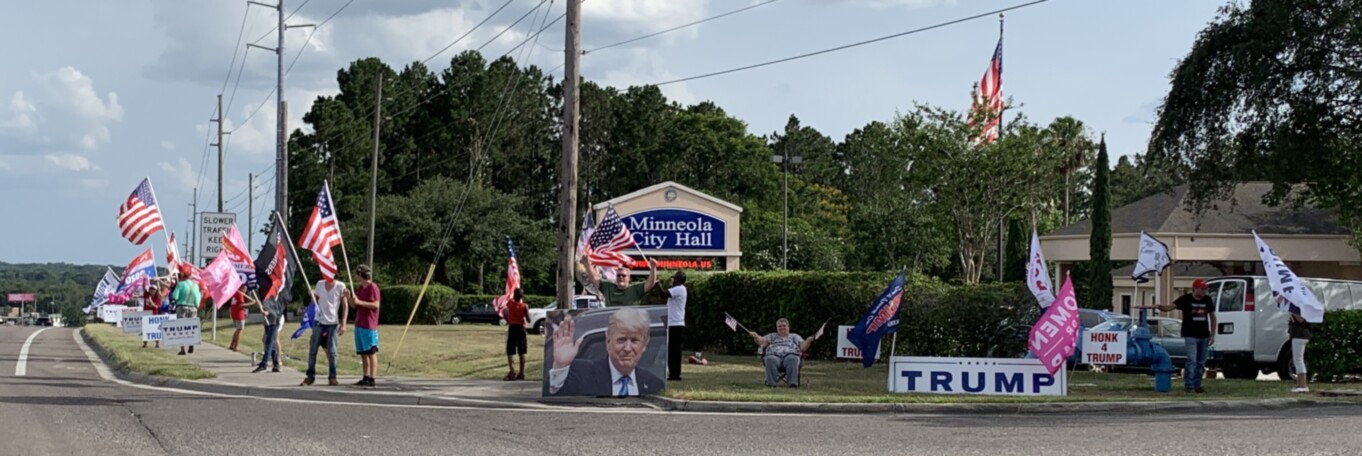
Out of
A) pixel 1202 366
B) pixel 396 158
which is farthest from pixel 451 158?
pixel 1202 366

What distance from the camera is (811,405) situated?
51.2 ft

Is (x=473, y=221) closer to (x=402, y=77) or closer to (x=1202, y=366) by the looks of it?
(x=402, y=77)

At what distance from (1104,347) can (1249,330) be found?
2.89 meters

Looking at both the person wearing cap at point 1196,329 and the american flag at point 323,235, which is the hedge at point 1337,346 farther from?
the american flag at point 323,235

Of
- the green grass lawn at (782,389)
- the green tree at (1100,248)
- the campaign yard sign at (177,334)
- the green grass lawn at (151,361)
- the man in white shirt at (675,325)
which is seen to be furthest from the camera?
the green tree at (1100,248)

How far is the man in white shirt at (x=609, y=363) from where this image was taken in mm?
16578

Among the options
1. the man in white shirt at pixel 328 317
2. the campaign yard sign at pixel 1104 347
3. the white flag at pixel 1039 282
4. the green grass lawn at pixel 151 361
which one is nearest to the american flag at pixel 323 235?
the man in white shirt at pixel 328 317

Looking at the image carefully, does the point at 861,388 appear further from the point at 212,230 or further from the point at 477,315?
the point at 477,315

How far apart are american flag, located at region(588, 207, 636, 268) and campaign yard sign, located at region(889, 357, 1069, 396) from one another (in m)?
10.6

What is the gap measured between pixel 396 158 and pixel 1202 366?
64.1 m

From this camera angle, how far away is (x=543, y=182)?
3322 inches

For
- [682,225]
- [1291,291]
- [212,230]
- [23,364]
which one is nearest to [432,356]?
[23,364]

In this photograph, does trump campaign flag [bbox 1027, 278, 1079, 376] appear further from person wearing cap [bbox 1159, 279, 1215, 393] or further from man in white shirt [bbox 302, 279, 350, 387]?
man in white shirt [bbox 302, 279, 350, 387]

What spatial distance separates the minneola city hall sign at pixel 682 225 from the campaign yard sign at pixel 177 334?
664 inches
